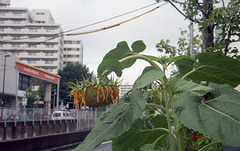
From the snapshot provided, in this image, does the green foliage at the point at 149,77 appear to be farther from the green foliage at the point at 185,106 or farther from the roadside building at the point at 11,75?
the roadside building at the point at 11,75

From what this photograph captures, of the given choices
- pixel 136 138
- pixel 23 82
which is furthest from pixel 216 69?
pixel 23 82

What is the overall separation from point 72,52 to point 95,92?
307 feet

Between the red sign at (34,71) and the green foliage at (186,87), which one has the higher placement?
the red sign at (34,71)

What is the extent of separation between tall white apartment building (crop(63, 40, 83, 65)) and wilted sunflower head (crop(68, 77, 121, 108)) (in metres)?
92.1

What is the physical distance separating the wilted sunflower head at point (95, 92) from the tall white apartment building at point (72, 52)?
92.1 metres

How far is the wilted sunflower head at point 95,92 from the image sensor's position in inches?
47.2

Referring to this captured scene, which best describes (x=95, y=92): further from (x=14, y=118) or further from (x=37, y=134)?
(x=37, y=134)

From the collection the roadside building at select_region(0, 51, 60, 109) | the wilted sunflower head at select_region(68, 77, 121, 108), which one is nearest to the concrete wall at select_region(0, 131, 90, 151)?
the wilted sunflower head at select_region(68, 77, 121, 108)

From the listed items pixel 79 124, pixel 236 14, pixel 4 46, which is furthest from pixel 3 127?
pixel 4 46

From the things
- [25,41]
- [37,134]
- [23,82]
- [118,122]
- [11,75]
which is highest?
[25,41]

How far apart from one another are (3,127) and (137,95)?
15813 mm

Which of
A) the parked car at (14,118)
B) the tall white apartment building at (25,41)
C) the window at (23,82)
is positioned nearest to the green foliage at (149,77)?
the parked car at (14,118)

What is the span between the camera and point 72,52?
9275 centimetres

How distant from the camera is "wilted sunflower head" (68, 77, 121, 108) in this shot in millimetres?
1198
